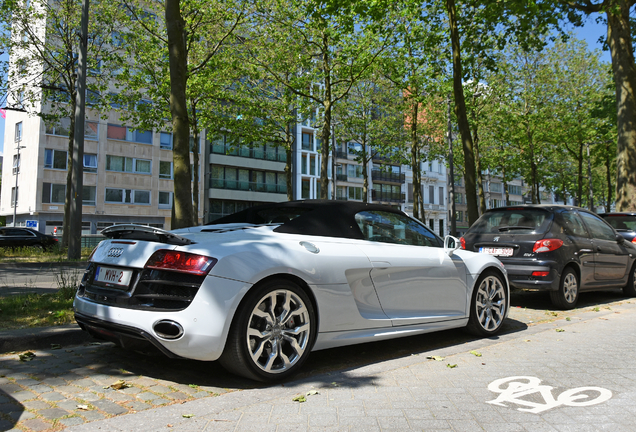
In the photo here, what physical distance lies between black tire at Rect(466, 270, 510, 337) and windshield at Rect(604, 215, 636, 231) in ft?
23.1

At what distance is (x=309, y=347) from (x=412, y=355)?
1.39 m

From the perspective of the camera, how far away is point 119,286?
3969 millimetres

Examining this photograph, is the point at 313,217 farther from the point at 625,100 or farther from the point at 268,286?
the point at 625,100

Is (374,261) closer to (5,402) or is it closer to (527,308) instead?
(5,402)

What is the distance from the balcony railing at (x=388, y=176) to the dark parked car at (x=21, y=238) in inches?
1826

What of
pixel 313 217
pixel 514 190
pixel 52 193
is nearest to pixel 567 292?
pixel 313 217

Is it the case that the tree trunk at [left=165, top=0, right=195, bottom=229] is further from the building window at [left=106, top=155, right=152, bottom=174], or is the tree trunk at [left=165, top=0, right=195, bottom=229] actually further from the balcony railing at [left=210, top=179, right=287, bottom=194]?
the balcony railing at [left=210, top=179, right=287, bottom=194]

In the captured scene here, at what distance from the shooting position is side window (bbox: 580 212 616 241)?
9138 millimetres

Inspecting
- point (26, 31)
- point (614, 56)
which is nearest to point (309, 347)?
point (614, 56)

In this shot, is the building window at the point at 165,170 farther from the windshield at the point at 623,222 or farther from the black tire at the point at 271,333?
the black tire at the point at 271,333

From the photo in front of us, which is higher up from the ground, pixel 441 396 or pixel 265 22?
pixel 265 22

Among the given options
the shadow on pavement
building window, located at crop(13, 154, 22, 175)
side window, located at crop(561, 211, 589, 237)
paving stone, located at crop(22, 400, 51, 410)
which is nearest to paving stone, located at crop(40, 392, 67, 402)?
paving stone, located at crop(22, 400, 51, 410)

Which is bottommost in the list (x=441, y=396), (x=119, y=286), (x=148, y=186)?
(x=441, y=396)

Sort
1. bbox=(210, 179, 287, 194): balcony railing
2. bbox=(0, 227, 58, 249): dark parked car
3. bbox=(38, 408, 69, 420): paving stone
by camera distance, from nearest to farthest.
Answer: bbox=(38, 408, 69, 420): paving stone → bbox=(0, 227, 58, 249): dark parked car → bbox=(210, 179, 287, 194): balcony railing
